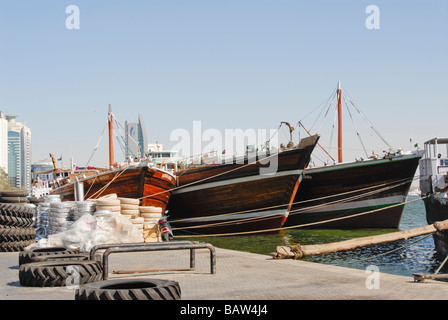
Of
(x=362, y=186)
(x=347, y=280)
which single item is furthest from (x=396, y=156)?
(x=347, y=280)

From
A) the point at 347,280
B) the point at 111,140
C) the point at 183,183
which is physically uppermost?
the point at 111,140

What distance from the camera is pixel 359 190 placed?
105 feet

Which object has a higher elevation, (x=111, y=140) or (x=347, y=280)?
(x=111, y=140)

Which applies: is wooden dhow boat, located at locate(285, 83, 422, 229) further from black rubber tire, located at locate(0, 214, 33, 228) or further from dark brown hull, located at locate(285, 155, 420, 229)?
black rubber tire, located at locate(0, 214, 33, 228)

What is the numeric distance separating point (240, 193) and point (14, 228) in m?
15.7

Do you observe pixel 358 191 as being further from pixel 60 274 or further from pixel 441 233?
pixel 60 274

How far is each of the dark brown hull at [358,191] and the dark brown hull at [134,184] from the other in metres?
9.95

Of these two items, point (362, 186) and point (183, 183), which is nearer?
point (183, 183)

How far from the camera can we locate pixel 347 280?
8.27m

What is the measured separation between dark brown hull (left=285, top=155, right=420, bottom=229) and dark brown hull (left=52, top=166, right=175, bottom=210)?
995cm

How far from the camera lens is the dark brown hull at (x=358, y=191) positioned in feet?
104

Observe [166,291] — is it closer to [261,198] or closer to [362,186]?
[261,198]
